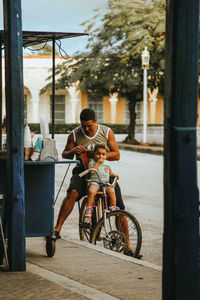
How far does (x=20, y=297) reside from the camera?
16.8 ft

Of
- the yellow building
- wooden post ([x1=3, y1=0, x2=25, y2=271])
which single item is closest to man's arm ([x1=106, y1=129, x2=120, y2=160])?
wooden post ([x1=3, y1=0, x2=25, y2=271])

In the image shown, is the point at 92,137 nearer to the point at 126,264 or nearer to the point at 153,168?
the point at 126,264

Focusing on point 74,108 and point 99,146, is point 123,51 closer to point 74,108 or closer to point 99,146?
point 74,108

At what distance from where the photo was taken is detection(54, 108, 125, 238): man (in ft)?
24.3

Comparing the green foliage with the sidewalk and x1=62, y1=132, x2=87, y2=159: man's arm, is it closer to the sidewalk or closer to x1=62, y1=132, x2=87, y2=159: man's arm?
x1=62, y1=132, x2=87, y2=159: man's arm

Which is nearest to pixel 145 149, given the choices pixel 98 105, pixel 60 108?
pixel 98 105

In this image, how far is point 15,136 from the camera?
6125 millimetres

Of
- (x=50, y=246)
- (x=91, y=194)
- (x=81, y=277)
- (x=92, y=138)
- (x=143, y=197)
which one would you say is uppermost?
(x=92, y=138)

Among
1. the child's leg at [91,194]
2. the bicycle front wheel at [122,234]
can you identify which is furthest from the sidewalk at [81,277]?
the child's leg at [91,194]

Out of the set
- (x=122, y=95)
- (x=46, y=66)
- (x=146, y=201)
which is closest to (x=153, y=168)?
(x=146, y=201)

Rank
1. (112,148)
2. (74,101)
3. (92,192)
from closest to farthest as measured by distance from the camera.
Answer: (92,192) < (112,148) < (74,101)

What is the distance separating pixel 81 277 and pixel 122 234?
50.7 inches

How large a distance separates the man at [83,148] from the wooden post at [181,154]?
328 cm

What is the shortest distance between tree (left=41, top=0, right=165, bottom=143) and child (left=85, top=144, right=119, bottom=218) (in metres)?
21.9
